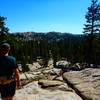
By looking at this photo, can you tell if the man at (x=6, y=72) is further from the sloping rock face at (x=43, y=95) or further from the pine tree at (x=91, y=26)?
the pine tree at (x=91, y=26)

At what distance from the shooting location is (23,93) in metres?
9.50

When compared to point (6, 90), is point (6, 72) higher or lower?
higher

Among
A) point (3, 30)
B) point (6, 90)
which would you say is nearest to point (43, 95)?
point (6, 90)

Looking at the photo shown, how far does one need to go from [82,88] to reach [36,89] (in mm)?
2687

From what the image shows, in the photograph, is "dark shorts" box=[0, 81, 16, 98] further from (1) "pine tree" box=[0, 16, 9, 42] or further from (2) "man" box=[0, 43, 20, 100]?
(1) "pine tree" box=[0, 16, 9, 42]

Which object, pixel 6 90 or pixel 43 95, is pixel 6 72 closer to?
pixel 6 90

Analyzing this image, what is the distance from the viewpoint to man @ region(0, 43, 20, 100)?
5879 millimetres

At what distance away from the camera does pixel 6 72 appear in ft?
19.5

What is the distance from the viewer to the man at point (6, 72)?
5.88 meters

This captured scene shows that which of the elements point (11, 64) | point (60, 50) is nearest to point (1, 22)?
point (11, 64)

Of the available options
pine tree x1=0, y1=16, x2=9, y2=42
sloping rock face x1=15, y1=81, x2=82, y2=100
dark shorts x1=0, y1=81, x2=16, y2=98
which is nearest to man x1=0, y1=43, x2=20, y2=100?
dark shorts x1=0, y1=81, x2=16, y2=98

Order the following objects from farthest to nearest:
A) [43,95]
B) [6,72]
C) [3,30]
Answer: [3,30] < [43,95] < [6,72]

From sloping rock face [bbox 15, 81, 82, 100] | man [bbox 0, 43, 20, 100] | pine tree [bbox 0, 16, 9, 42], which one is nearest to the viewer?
man [bbox 0, 43, 20, 100]

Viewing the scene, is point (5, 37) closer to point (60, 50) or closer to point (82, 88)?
point (82, 88)
